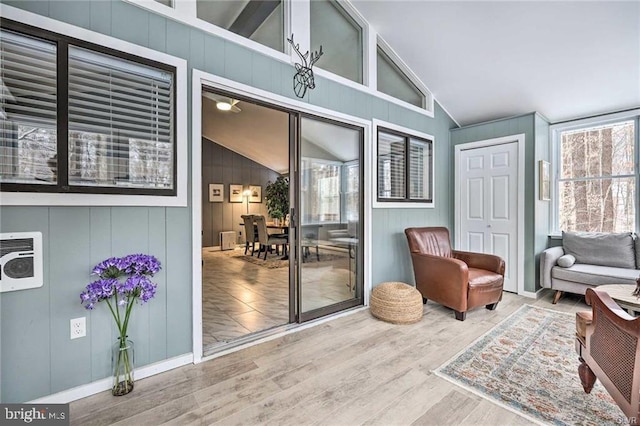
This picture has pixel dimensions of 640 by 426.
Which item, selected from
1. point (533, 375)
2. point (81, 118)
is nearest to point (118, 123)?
point (81, 118)

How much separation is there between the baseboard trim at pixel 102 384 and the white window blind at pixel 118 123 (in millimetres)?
1268

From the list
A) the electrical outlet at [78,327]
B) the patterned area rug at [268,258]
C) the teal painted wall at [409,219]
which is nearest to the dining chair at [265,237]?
the patterned area rug at [268,258]

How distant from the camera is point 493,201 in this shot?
4.29m

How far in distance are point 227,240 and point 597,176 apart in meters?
7.85

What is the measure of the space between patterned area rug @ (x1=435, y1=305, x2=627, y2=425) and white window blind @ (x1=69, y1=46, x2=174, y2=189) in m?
2.57

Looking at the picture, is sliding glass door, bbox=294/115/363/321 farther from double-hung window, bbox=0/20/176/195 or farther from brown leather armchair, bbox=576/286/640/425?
brown leather armchair, bbox=576/286/640/425

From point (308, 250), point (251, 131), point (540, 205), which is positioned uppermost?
point (251, 131)

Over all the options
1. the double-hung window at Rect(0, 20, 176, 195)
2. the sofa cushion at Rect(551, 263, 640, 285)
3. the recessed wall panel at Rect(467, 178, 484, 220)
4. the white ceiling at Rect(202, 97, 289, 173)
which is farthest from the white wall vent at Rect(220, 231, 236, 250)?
A: the sofa cushion at Rect(551, 263, 640, 285)

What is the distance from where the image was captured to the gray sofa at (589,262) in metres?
3.46

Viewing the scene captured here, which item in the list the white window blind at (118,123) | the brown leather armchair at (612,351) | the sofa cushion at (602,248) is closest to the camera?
the brown leather armchair at (612,351)

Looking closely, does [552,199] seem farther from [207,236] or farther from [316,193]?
[207,236]

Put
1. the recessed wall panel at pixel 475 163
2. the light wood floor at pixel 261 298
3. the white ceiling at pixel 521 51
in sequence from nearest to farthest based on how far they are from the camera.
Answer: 1. the white ceiling at pixel 521 51
2. the light wood floor at pixel 261 298
3. the recessed wall panel at pixel 475 163

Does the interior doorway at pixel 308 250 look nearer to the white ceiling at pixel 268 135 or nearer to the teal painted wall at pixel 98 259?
the white ceiling at pixel 268 135

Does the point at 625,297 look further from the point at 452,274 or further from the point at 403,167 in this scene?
the point at 403,167
